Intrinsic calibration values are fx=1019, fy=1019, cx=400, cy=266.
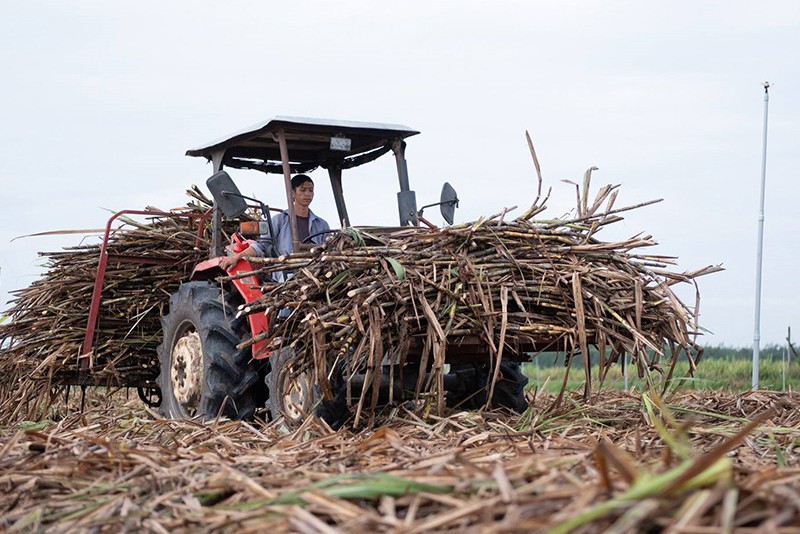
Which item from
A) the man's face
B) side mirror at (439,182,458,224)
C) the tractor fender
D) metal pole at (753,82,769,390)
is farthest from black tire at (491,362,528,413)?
metal pole at (753,82,769,390)

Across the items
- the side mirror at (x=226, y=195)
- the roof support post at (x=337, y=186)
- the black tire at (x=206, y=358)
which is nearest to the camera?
the side mirror at (x=226, y=195)

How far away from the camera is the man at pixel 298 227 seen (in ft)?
24.6

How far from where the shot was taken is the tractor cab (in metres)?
7.43

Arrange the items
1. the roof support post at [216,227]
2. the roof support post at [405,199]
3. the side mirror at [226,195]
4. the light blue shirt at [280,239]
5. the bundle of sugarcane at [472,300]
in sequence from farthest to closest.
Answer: the roof support post at [216,227] → the roof support post at [405,199] → the light blue shirt at [280,239] → the side mirror at [226,195] → the bundle of sugarcane at [472,300]

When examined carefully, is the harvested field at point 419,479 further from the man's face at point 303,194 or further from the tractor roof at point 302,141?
the tractor roof at point 302,141

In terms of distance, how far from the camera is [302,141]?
8.18m

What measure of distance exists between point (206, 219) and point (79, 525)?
6.05m

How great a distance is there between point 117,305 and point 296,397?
3312 millimetres

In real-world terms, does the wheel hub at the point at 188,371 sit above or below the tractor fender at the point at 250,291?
below

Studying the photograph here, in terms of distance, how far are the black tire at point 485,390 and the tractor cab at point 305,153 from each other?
122 centimetres

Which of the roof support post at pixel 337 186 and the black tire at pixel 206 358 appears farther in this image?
the roof support post at pixel 337 186

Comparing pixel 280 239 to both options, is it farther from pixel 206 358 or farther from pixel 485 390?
pixel 485 390

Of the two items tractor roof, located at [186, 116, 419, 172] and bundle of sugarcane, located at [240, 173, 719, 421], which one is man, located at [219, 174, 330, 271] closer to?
tractor roof, located at [186, 116, 419, 172]

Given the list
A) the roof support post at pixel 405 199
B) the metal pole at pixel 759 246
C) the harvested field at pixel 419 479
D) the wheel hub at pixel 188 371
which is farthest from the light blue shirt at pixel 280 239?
the metal pole at pixel 759 246
